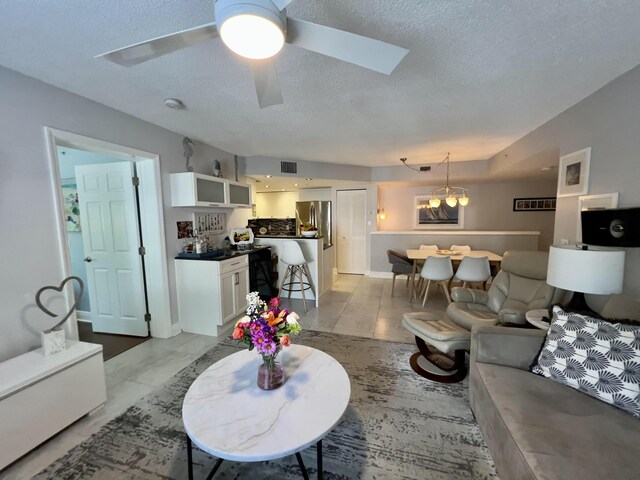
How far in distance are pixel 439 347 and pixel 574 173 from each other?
6.60 feet

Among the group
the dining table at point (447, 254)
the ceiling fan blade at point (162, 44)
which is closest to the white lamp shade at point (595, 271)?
the ceiling fan blade at point (162, 44)

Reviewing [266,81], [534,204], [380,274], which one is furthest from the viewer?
[380,274]

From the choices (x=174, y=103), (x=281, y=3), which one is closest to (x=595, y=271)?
(x=281, y=3)

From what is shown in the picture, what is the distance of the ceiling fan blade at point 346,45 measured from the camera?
100cm

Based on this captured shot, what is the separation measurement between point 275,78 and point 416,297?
156 inches

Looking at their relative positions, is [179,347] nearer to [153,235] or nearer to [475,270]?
[153,235]

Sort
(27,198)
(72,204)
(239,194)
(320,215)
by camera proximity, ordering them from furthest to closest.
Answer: (320,215) < (239,194) < (72,204) < (27,198)

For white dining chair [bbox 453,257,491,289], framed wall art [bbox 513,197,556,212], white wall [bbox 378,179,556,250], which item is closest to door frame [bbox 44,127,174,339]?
white dining chair [bbox 453,257,491,289]

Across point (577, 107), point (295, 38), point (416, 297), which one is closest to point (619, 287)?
point (577, 107)

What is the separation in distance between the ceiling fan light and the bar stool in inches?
114

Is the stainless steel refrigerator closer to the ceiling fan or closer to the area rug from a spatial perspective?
the area rug

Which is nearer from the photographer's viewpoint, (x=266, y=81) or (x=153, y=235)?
(x=266, y=81)

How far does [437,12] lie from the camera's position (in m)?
1.24

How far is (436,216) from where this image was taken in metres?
6.02
